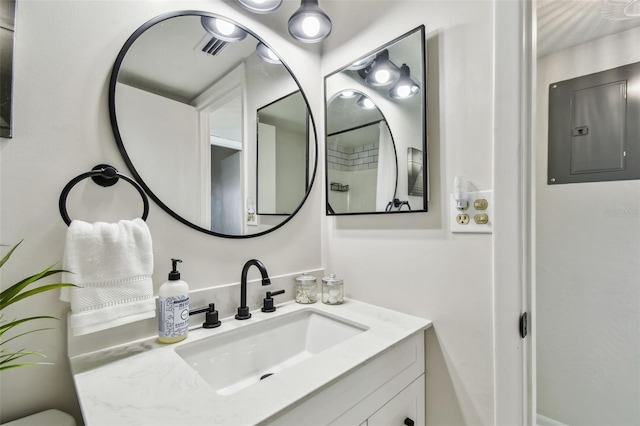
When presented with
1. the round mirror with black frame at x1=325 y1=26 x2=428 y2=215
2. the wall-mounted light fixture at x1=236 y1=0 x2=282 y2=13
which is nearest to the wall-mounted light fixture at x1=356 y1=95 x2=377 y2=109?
the round mirror with black frame at x1=325 y1=26 x2=428 y2=215

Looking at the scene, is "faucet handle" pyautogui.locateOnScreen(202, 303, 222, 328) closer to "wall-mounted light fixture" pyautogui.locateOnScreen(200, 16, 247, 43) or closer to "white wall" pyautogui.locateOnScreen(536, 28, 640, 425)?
"wall-mounted light fixture" pyautogui.locateOnScreen(200, 16, 247, 43)

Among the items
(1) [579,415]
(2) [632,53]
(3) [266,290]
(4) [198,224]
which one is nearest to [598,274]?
(1) [579,415]

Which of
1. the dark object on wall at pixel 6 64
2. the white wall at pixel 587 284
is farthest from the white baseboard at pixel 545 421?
the dark object on wall at pixel 6 64

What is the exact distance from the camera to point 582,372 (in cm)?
148

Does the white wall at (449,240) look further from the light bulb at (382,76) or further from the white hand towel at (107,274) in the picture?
the white hand towel at (107,274)

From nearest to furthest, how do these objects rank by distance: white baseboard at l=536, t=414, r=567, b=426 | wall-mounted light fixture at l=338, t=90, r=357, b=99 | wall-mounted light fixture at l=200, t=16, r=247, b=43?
wall-mounted light fixture at l=200, t=16, r=247, b=43 < wall-mounted light fixture at l=338, t=90, r=357, b=99 < white baseboard at l=536, t=414, r=567, b=426

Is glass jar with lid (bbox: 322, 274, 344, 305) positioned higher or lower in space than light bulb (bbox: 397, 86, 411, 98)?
lower

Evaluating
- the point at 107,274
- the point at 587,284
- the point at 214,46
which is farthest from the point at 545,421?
the point at 214,46

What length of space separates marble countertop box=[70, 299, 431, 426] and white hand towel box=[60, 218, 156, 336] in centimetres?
12

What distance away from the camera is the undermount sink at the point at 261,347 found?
88cm

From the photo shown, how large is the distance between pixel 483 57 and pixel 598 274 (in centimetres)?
134

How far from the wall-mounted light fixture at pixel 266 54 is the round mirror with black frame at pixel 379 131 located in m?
0.28

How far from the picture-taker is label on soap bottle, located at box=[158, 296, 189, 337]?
830 mm

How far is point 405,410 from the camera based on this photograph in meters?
0.92
